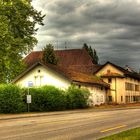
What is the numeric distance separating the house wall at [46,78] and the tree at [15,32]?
764 cm

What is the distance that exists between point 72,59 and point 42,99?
207ft

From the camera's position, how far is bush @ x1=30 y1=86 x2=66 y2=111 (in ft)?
147

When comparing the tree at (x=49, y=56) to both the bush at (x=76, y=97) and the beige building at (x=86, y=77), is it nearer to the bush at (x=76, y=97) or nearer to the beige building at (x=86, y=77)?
the beige building at (x=86, y=77)

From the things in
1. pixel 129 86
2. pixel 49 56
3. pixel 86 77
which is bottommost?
pixel 129 86

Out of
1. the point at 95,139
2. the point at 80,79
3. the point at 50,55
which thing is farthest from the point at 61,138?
the point at 50,55

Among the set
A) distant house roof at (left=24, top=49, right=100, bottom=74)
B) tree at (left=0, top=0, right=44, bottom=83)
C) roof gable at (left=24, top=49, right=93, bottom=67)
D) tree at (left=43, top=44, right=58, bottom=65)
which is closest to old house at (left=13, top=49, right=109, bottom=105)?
tree at (left=0, top=0, right=44, bottom=83)

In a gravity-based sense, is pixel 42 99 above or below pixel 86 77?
below

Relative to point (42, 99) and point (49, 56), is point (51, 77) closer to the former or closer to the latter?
point (42, 99)

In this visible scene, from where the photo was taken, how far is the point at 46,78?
62.9m

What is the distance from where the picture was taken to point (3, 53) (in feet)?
154

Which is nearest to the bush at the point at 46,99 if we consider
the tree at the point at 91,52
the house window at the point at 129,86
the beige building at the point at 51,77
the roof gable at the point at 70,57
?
the beige building at the point at 51,77

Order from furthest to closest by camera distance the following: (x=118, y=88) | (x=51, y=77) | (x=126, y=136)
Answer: (x=118, y=88) → (x=51, y=77) → (x=126, y=136)

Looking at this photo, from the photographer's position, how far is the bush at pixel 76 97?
5100 centimetres

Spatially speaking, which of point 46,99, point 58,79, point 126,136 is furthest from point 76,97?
point 126,136
